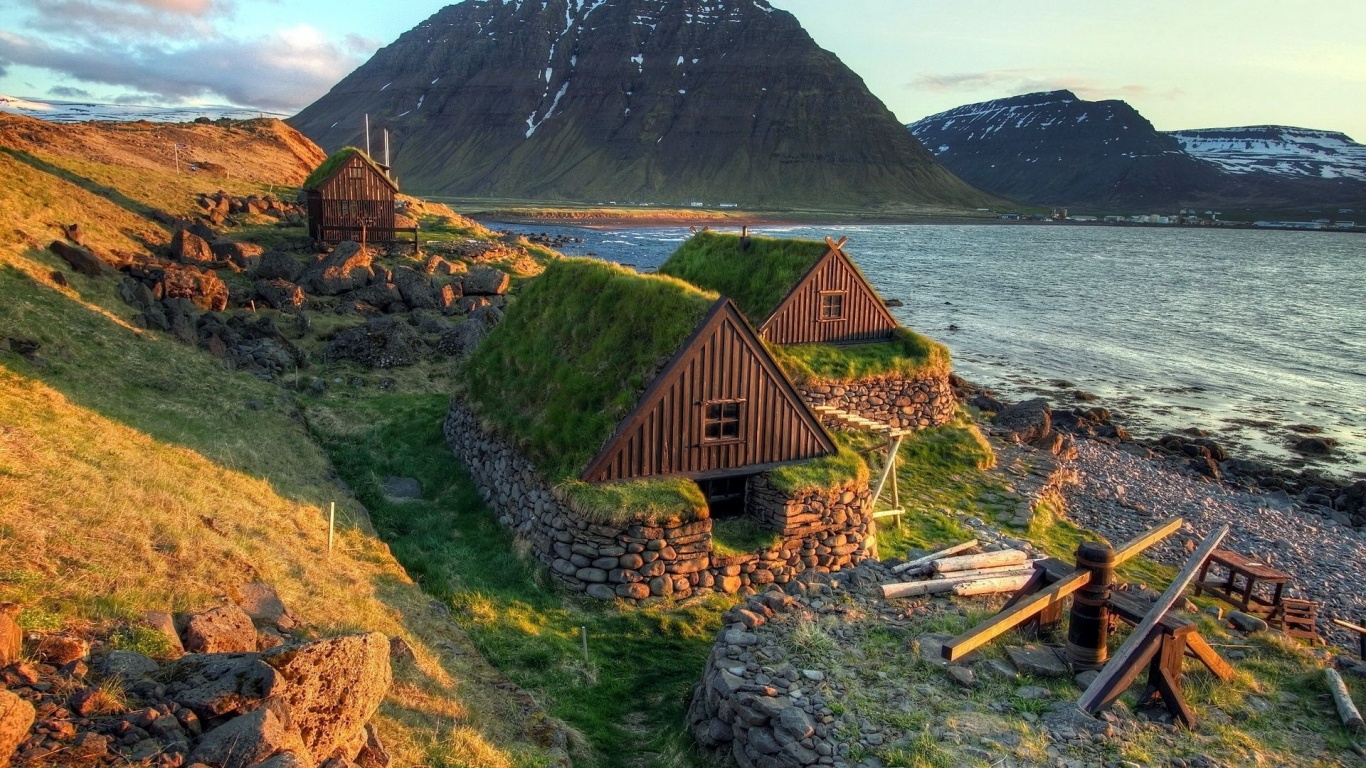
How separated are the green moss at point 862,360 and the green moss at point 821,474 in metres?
9.92

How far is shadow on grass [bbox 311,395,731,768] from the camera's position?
13.0 m

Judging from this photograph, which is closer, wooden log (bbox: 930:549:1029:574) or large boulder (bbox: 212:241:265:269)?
wooden log (bbox: 930:549:1029:574)

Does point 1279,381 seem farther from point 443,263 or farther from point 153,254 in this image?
point 153,254

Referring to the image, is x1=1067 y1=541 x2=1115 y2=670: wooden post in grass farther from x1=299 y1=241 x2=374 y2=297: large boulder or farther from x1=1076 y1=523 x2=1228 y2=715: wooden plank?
x1=299 y1=241 x2=374 y2=297: large boulder

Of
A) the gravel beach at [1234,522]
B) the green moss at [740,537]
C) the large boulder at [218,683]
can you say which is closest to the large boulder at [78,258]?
the green moss at [740,537]

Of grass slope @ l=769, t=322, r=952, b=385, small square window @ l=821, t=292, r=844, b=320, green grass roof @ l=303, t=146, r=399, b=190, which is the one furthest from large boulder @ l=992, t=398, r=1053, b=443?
green grass roof @ l=303, t=146, r=399, b=190

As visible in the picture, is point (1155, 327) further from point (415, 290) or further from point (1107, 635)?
point (1107, 635)

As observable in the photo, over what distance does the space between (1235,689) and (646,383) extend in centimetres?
1126

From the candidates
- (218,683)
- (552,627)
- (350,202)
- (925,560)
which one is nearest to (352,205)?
(350,202)

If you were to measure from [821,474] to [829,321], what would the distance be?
1442 centimetres

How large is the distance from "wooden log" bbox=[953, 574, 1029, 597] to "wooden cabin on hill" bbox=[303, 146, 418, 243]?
42672 mm

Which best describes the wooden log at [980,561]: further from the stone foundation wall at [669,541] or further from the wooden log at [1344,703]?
the wooden log at [1344,703]

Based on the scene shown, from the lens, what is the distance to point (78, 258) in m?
29.2

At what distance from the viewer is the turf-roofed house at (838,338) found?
30203 millimetres
